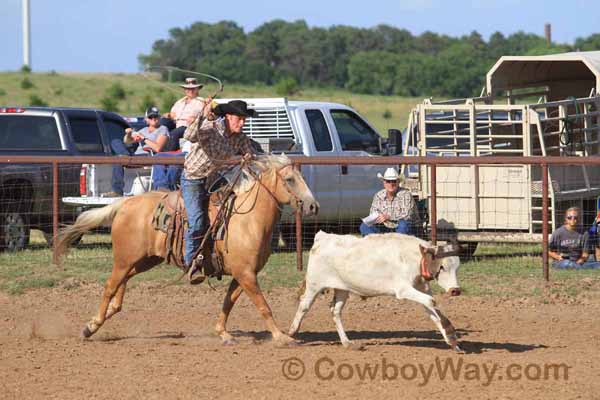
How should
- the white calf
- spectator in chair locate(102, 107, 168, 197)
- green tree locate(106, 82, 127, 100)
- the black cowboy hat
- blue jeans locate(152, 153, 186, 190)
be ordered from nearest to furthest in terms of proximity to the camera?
the white calf
the black cowboy hat
blue jeans locate(152, 153, 186, 190)
spectator in chair locate(102, 107, 168, 197)
green tree locate(106, 82, 127, 100)

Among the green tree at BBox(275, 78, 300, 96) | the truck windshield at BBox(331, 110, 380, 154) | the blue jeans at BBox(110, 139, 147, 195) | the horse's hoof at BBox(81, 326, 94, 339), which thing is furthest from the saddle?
the green tree at BBox(275, 78, 300, 96)

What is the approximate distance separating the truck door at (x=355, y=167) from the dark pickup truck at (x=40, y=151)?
3.49 metres

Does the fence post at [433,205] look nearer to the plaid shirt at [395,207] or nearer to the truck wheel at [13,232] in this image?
the plaid shirt at [395,207]

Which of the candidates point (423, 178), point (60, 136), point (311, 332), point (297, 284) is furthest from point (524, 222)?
point (60, 136)

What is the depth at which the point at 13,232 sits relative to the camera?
14.7 meters

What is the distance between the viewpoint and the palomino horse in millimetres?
9493

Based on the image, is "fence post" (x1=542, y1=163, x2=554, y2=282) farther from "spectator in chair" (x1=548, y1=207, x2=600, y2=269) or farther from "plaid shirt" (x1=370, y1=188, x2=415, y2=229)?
"plaid shirt" (x1=370, y1=188, x2=415, y2=229)

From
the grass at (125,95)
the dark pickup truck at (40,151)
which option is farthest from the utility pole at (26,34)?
the dark pickup truck at (40,151)

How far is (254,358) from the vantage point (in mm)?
8953

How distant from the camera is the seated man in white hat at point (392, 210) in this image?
12977 mm

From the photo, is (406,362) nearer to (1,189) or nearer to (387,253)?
(387,253)

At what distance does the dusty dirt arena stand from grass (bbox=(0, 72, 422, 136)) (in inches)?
1505

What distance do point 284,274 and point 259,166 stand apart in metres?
4.03

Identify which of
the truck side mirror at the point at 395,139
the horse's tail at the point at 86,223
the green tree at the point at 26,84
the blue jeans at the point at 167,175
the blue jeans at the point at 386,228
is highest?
the green tree at the point at 26,84
